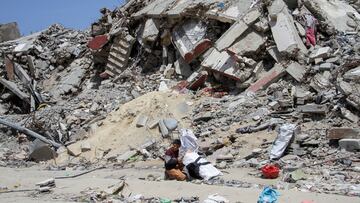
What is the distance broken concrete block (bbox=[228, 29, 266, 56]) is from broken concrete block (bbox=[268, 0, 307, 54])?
1.12 feet

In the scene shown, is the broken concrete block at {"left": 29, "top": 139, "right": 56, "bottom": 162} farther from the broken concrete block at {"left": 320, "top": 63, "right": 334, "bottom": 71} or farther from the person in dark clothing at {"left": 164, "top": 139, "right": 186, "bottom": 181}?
the broken concrete block at {"left": 320, "top": 63, "right": 334, "bottom": 71}

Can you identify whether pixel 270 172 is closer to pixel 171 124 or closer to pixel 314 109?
pixel 314 109

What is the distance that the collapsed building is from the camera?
8844 mm

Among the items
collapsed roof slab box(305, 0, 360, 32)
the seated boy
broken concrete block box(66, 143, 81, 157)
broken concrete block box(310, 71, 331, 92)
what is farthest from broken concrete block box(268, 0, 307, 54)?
broken concrete block box(66, 143, 81, 157)

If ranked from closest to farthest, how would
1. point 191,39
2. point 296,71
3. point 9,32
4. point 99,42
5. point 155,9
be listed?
point 296,71 < point 191,39 < point 155,9 < point 99,42 < point 9,32

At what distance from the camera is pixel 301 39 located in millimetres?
10469

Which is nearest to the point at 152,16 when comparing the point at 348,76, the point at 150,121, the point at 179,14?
the point at 179,14

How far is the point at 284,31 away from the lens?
34.1 feet

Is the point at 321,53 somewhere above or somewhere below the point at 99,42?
below

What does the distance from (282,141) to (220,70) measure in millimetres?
3355

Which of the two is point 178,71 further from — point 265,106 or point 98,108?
point 265,106

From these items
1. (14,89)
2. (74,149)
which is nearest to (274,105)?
(74,149)

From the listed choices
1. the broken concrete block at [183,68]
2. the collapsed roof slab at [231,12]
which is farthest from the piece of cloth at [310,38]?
the broken concrete block at [183,68]

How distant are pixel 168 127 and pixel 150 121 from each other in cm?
60
